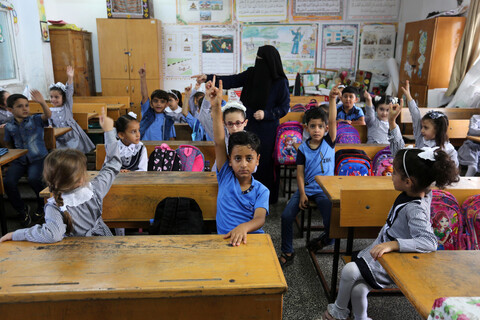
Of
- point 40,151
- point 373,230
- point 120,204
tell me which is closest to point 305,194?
point 373,230

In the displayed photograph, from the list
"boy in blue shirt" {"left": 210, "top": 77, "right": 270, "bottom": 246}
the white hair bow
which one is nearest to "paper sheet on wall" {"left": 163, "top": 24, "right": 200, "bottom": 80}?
"boy in blue shirt" {"left": 210, "top": 77, "right": 270, "bottom": 246}

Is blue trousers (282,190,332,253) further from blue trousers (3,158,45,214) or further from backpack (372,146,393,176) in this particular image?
blue trousers (3,158,45,214)

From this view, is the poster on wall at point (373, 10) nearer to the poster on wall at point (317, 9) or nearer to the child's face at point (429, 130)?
the poster on wall at point (317, 9)

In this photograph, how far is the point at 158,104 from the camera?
347 cm

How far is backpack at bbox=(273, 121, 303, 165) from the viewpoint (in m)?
3.28

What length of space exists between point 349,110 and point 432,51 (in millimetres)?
2509

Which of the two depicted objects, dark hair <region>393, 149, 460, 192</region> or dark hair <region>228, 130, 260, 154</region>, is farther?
dark hair <region>228, 130, 260, 154</region>

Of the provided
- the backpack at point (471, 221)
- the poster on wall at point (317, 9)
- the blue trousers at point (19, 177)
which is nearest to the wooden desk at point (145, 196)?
the backpack at point (471, 221)

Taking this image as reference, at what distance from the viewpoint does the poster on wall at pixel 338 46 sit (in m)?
6.90

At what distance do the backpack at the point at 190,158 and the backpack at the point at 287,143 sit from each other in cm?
94

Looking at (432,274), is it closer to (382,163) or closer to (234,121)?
(234,121)

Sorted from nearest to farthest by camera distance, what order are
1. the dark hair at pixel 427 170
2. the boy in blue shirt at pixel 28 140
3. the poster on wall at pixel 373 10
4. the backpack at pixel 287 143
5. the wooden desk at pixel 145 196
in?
the dark hair at pixel 427 170, the wooden desk at pixel 145 196, the boy in blue shirt at pixel 28 140, the backpack at pixel 287 143, the poster on wall at pixel 373 10

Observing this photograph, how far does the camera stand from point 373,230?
2055 millimetres

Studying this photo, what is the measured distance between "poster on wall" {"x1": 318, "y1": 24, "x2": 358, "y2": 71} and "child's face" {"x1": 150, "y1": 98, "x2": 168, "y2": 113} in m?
4.50
